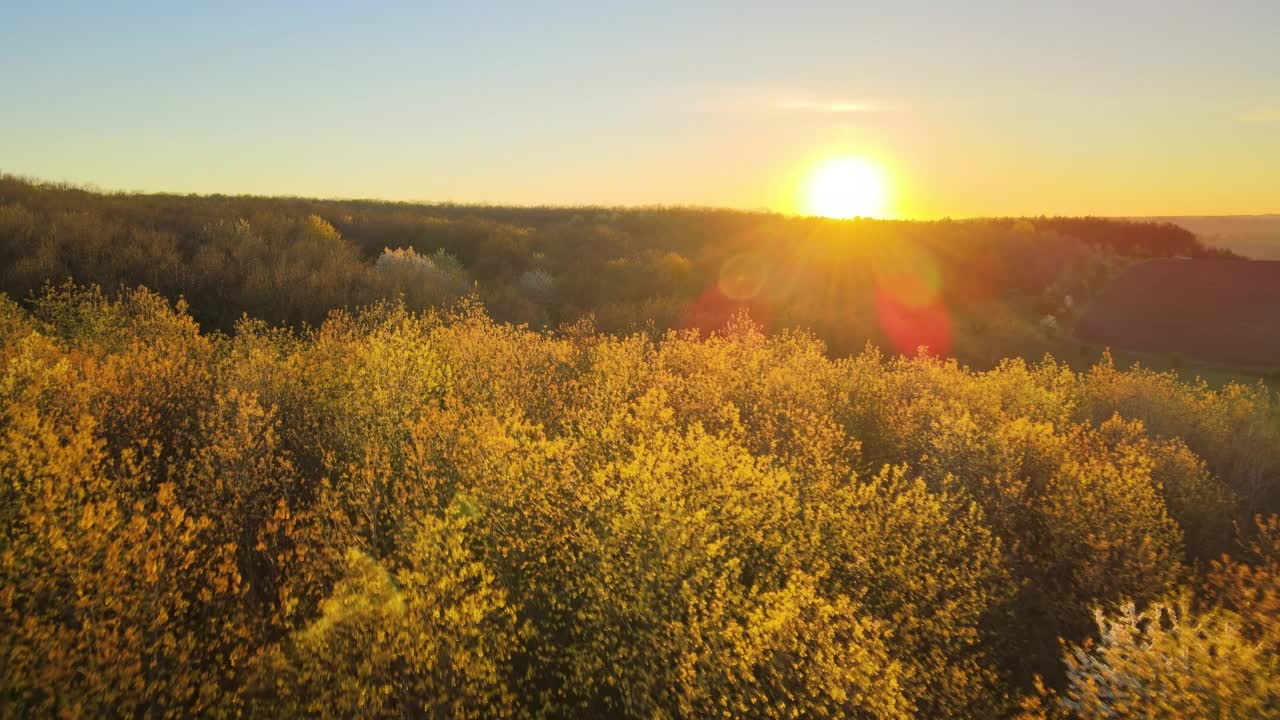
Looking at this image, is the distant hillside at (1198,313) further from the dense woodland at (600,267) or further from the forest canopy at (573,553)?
the forest canopy at (573,553)

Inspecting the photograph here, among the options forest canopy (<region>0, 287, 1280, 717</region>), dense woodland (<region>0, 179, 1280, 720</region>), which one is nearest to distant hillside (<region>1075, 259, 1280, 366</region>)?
dense woodland (<region>0, 179, 1280, 720</region>)

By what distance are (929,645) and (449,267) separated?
63.8 ft

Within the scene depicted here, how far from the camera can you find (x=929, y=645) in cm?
463

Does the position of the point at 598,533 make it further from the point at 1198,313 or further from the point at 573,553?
the point at 1198,313

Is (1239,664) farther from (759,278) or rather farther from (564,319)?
(759,278)

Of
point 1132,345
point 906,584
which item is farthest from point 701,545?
point 1132,345

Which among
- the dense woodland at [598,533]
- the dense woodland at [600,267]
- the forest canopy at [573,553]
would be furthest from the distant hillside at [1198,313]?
the forest canopy at [573,553]

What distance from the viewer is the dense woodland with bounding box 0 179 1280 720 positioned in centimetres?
348

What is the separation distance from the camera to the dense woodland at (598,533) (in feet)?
11.4

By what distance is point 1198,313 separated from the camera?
21.3 metres

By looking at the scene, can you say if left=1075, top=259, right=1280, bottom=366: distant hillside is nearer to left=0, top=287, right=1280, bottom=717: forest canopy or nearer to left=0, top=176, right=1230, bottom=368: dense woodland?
left=0, top=176, right=1230, bottom=368: dense woodland

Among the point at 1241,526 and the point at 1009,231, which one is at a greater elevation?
the point at 1009,231

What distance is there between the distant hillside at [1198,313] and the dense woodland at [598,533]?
27.9 ft

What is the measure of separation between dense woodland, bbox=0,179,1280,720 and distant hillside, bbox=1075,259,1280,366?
8.51 meters
